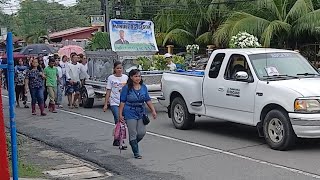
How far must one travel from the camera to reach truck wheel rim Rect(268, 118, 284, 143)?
31.9ft

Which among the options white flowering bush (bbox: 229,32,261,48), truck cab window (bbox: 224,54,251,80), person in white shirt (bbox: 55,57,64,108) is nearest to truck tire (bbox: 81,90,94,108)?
person in white shirt (bbox: 55,57,64,108)

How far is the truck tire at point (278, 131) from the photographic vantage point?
31.3 ft

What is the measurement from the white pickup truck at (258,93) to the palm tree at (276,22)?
51.5 ft

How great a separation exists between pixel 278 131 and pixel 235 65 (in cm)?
194

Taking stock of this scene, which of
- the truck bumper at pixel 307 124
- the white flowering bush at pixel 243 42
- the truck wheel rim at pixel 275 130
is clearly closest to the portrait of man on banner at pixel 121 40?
the white flowering bush at pixel 243 42

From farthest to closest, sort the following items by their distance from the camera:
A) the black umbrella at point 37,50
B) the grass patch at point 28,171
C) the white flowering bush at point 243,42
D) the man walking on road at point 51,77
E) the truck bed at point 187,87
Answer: the black umbrella at point 37,50
the white flowering bush at point 243,42
the man walking on road at point 51,77
the truck bed at point 187,87
the grass patch at point 28,171

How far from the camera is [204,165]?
352 inches

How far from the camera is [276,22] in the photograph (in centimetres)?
2783

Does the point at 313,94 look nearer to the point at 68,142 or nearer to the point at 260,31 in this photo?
the point at 68,142

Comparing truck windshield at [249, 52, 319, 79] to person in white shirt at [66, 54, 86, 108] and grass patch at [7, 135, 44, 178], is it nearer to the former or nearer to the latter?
grass patch at [7, 135, 44, 178]

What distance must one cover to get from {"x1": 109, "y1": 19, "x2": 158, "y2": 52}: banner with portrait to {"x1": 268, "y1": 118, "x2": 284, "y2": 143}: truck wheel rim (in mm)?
8287

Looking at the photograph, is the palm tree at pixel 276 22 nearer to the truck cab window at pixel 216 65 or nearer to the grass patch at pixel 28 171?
the truck cab window at pixel 216 65

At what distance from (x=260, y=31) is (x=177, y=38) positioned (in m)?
8.94

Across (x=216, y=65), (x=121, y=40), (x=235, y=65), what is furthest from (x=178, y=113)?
(x=121, y=40)
